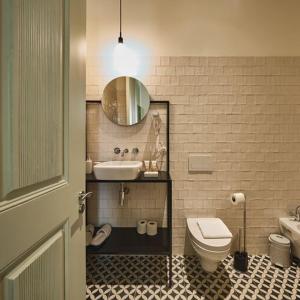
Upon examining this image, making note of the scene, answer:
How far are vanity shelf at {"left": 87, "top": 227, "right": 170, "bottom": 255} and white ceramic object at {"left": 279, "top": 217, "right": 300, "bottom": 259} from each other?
1141mm

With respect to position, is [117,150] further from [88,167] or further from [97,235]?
[97,235]

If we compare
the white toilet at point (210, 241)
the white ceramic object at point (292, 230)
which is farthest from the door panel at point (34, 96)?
the white ceramic object at point (292, 230)

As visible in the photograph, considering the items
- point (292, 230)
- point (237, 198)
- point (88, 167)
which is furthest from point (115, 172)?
point (292, 230)

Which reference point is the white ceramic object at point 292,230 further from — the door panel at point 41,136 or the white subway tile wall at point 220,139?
the door panel at point 41,136

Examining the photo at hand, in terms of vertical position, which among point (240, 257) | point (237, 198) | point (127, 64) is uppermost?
point (127, 64)

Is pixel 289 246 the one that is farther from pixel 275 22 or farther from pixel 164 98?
pixel 275 22

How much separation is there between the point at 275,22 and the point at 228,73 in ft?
2.24

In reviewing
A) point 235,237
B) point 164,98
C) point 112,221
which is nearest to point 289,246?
point 235,237

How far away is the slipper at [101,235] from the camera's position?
1805 millimetres

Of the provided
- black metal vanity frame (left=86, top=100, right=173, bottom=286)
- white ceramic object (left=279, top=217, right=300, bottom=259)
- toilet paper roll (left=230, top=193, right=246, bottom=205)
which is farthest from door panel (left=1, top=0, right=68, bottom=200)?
white ceramic object (left=279, top=217, right=300, bottom=259)

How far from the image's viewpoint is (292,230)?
1.86 m

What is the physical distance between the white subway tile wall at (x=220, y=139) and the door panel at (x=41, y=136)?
1091mm

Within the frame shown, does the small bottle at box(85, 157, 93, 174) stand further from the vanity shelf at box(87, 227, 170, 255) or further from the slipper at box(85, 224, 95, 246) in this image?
the vanity shelf at box(87, 227, 170, 255)

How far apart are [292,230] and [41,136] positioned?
2.17m
